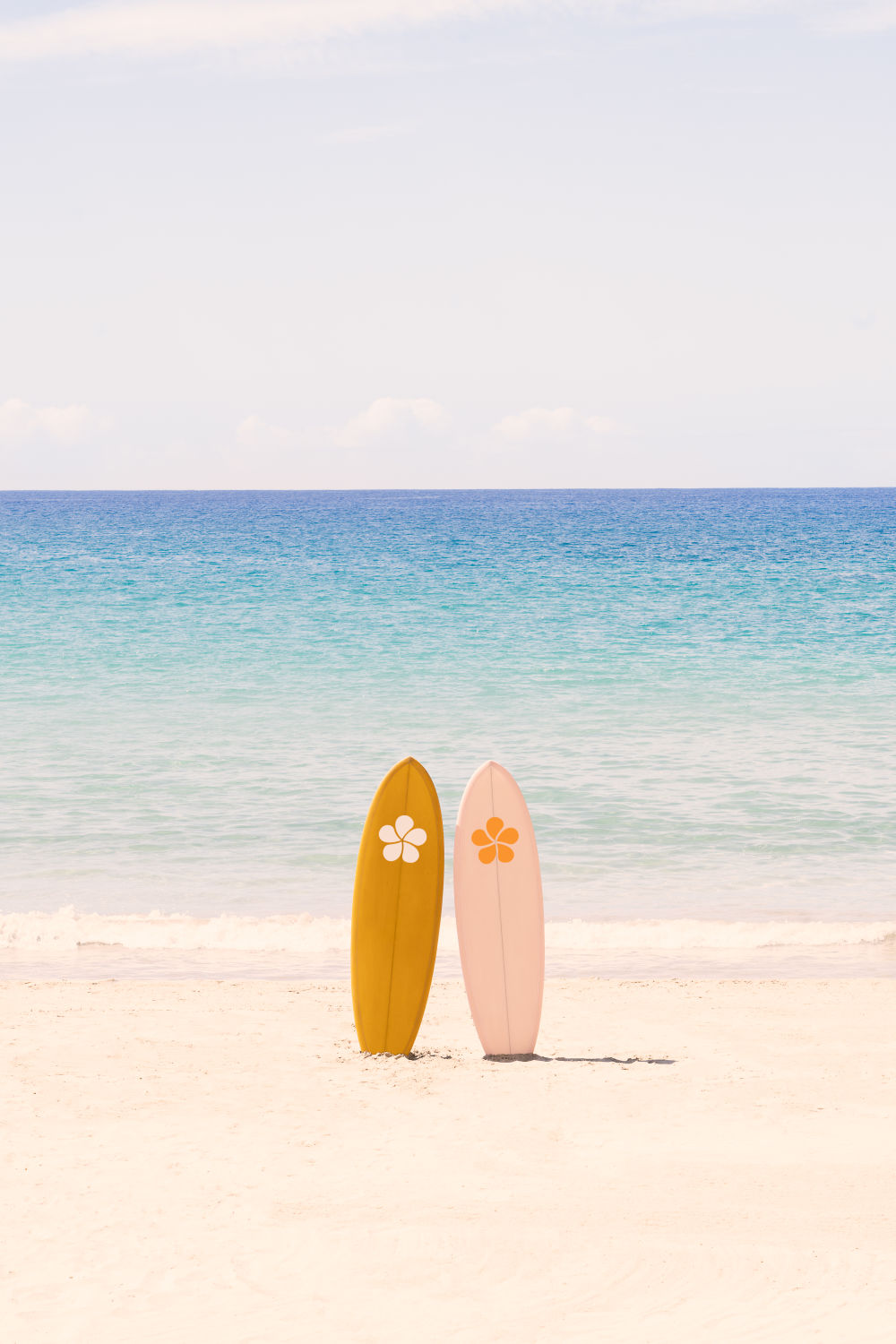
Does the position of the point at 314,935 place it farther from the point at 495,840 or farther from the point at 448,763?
the point at 448,763

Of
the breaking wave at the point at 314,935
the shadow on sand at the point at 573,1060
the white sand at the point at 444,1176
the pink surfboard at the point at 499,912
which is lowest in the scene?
the breaking wave at the point at 314,935

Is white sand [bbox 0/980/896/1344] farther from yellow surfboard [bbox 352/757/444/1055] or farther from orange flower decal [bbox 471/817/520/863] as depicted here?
orange flower decal [bbox 471/817/520/863]

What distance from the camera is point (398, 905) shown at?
575 cm

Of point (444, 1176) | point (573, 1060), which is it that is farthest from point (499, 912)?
point (444, 1176)

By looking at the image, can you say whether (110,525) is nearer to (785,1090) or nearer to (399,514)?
(399,514)

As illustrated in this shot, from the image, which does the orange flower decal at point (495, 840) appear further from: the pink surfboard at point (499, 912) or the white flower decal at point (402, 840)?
the white flower decal at point (402, 840)

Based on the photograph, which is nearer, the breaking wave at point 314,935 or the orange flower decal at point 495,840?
the orange flower decal at point 495,840

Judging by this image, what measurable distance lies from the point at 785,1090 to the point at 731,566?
3660 cm

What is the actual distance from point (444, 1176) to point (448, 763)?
8113mm

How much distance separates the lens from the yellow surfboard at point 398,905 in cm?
574

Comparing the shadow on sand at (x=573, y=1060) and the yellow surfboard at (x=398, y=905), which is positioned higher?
the yellow surfboard at (x=398, y=905)

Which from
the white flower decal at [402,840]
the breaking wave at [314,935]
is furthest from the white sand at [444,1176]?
the breaking wave at [314,935]

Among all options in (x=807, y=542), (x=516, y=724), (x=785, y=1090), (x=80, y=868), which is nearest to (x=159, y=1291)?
(x=785, y=1090)

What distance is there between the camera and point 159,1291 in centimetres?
363
